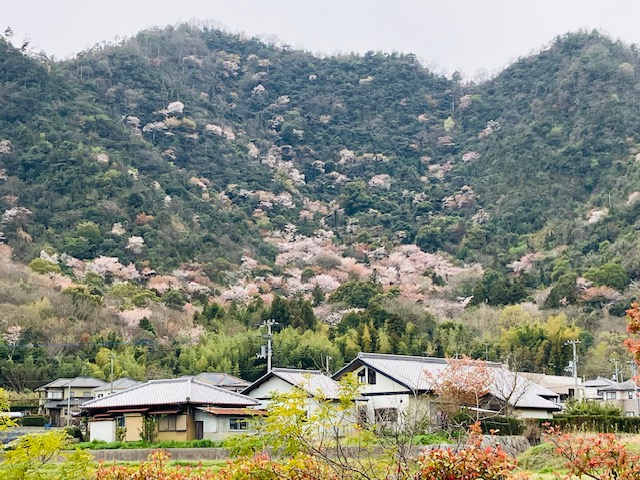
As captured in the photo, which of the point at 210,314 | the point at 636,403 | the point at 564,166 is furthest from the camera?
the point at 564,166

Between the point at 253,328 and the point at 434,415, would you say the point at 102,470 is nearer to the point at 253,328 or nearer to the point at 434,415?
the point at 434,415

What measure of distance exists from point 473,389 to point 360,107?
9186cm

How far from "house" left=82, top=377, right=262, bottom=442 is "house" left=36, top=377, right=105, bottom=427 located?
1391 centimetres

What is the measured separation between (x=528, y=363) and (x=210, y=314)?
19.9 m

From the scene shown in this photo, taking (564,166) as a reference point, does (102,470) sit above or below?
below

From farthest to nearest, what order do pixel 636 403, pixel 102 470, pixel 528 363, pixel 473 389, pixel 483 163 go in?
1. pixel 483 163
2. pixel 528 363
3. pixel 636 403
4. pixel 473 389
5. pixel 102 470

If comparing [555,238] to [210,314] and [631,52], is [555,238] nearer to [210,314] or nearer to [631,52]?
[210,314]

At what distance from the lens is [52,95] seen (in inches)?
3713

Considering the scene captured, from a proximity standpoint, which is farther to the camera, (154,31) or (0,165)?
(154,31)

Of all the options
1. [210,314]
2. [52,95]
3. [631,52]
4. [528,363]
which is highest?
[631,52]

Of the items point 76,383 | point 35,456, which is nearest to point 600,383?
point 76,383

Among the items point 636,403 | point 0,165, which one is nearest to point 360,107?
point 0,165

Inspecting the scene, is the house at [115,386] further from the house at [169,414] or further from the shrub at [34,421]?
the house at [169,414]

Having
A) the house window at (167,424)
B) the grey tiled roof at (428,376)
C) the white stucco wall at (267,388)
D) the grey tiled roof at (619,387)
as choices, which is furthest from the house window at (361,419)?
the grey tiled roof at (619,387)
